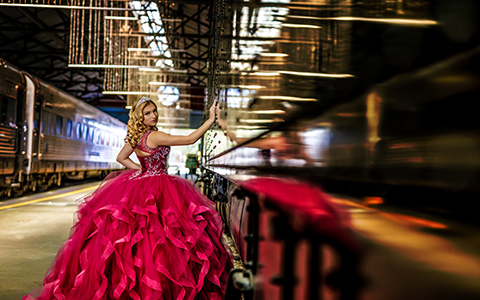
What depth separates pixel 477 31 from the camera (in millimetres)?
312

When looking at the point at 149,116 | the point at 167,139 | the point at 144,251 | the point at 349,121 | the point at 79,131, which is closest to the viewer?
the point at 349,121

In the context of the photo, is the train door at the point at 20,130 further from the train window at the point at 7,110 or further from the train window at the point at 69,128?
the train window at the point at 69,128

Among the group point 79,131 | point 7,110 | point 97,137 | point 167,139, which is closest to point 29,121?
point 7,110

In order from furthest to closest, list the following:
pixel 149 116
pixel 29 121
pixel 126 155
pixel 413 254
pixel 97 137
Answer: pixel 97 137 → pixel 29 121 → pixel 126 155 → pixel 149 116 → pixel 413 254

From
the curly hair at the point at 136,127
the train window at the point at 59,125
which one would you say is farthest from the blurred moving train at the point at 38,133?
the curly hair at the point at 136,127

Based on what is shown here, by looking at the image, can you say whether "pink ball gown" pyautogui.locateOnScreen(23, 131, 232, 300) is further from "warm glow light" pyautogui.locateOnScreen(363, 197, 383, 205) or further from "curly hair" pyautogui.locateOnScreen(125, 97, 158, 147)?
"warm glow light" pyautogui.locateOnScreen(363, 197, 383, 205)

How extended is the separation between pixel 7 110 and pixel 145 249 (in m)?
6.99

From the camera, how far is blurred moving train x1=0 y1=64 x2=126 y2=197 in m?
7.23

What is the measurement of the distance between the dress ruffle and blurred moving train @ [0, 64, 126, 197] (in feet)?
20.3

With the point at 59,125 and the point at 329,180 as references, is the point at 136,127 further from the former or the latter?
the point at 59,125

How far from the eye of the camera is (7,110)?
7121 mm

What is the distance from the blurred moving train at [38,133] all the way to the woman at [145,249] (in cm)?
617

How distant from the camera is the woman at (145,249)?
1991 millimetres

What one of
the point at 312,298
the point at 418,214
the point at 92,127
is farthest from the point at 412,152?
the point at 92,127
